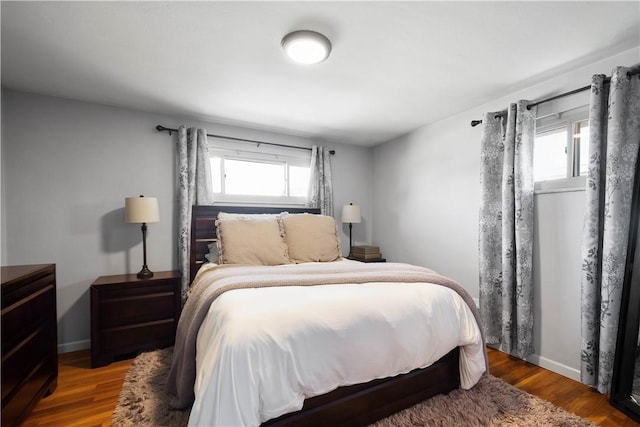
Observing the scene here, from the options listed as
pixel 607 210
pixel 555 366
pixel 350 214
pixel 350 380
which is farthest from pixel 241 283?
pixel 555 366

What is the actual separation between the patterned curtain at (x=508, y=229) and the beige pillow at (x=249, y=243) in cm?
191

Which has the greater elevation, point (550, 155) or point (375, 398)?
point (550, 155)

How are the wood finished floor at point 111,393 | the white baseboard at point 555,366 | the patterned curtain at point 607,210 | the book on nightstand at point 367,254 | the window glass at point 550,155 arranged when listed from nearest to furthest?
the wood finished floor at point 111,393 < the patterned curtain at point 607,210 < the white baseboard at point 555,366 < the window glass at point 550,155 < the book on nightstand at point 367,254

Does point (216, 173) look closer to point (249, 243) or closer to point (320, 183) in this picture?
point (249, 243)

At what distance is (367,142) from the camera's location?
13.7 ft

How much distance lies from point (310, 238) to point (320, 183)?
1152 mm

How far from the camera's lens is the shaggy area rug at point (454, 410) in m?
1.65

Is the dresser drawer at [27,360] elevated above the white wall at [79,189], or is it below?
below

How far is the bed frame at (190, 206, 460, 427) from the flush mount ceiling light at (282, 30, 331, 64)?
6.60 ft

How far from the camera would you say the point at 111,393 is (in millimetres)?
1975

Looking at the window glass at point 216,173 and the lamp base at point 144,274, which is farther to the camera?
the window glass at point 216,173

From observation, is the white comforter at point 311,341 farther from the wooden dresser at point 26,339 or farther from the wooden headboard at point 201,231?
the wooden headboard at point 201,231

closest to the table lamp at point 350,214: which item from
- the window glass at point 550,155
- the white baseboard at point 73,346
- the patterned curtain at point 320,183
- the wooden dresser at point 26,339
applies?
the patterned curtain at point 320,183

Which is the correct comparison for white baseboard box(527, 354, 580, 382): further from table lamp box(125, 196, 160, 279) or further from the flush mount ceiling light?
table lamp box(125, 196, 160, 279)
